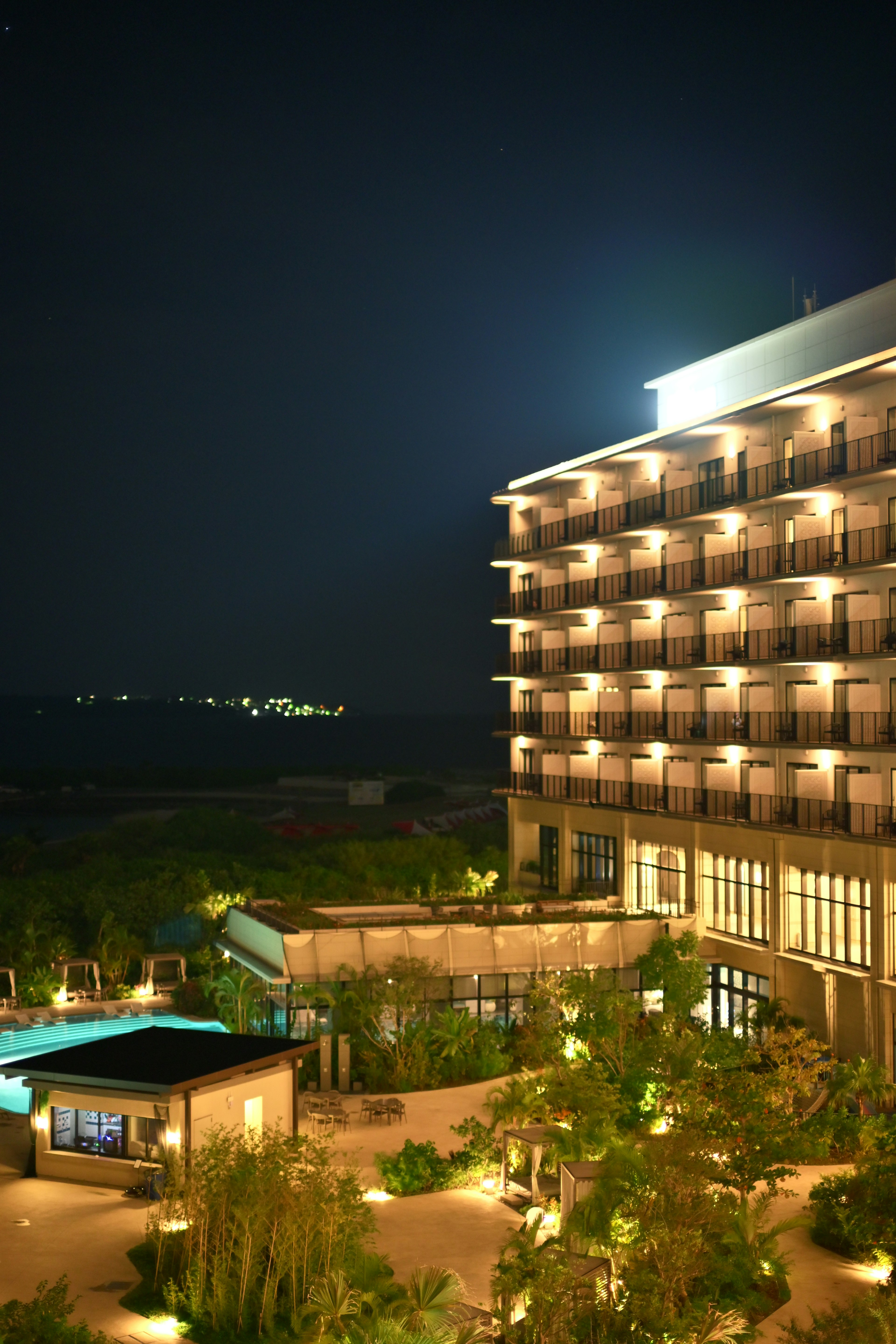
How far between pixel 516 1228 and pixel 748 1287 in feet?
14.9

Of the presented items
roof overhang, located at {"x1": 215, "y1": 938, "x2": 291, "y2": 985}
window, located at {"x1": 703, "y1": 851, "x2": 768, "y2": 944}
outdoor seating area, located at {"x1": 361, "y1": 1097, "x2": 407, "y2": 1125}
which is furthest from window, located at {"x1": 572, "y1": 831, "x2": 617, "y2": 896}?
outdoor seating area, located at {"x1": 361, "y1": 1097, "x2": 407, "y2": 1125}

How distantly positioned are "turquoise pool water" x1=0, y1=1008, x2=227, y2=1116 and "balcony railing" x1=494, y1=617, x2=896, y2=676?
19926 mm

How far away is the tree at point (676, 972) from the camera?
34750 mm

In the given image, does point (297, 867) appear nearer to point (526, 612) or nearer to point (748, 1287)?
point (526, 612)

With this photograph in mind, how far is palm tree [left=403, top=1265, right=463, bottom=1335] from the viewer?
55.6ft

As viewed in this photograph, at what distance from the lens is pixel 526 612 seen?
183ft

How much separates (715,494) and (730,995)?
16550 mm

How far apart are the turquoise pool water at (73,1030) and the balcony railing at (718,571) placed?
70.5 feet

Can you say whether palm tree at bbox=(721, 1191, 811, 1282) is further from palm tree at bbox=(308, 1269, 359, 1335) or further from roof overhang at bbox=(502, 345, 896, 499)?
roof overhang at bbox=(502, 345, 896, 499)

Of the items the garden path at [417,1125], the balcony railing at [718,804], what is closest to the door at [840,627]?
the balcony railing at [718,804]

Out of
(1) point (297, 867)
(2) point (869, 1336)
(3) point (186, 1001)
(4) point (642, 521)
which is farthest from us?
(1) point (297, 867)

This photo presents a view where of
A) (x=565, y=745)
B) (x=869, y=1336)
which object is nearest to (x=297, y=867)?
(x=565, y=745)

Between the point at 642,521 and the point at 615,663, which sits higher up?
the point at 642,521

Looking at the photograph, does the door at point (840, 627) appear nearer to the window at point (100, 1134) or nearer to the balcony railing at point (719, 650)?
the balcony railing at point (719, 650)
